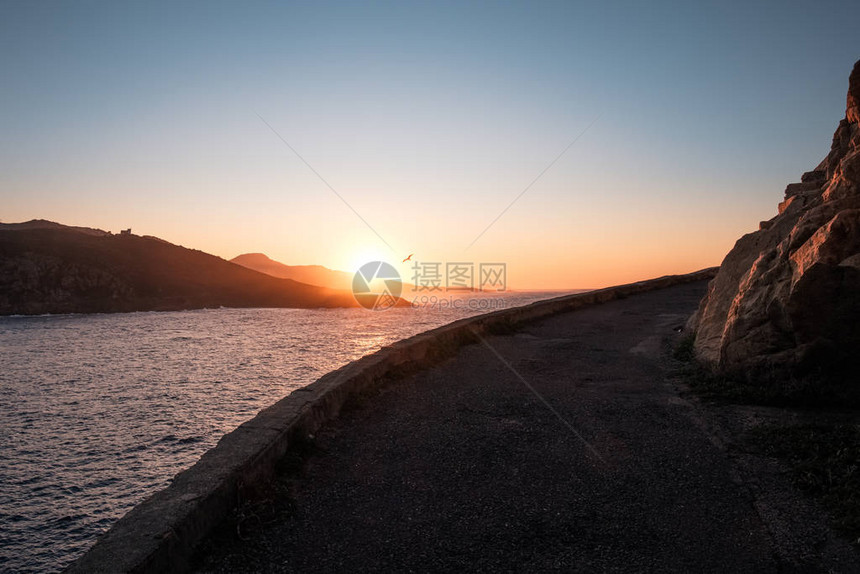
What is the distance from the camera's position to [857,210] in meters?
6.18

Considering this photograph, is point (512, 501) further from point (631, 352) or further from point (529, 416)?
point (631, 352)

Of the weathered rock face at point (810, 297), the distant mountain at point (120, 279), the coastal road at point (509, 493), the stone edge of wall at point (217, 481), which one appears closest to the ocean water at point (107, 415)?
the stone edge of wall at point (217, 481)

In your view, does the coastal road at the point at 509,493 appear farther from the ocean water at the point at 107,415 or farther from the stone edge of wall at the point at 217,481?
the ocean water at the point at 107,415

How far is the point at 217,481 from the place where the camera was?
13.0 feet

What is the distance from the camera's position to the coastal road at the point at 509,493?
11.5 feet

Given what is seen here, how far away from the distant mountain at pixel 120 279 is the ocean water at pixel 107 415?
45901mm

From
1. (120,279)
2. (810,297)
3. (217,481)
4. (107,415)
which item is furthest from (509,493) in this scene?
(120,279)

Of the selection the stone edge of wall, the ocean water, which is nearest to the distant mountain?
the ocean water

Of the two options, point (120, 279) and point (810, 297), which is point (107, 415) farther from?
point (120, 279)

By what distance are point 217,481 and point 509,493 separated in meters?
2.51

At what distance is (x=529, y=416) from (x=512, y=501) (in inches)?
95.6

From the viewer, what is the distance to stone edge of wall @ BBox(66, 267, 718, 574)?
10.2ft

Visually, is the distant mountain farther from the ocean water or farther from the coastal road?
the coastal road

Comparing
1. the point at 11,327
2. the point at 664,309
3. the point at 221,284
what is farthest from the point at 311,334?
the point at 221,284
